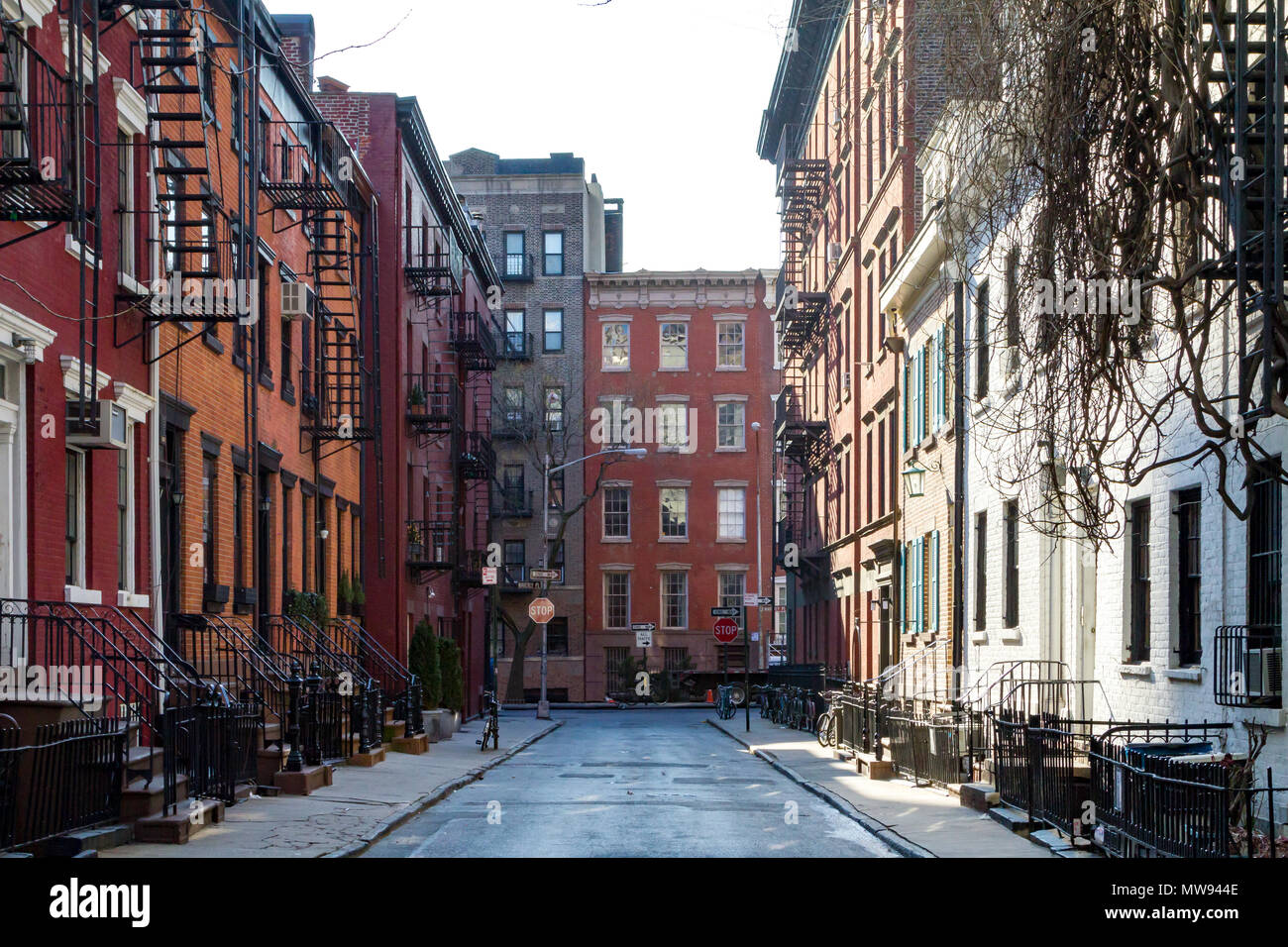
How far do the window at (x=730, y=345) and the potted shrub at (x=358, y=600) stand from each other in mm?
34697

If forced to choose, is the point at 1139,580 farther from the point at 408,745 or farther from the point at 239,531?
the point at 408,745

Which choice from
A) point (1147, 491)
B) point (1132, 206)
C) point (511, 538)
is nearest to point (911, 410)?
point (1147, 491)

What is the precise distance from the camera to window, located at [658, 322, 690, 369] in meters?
67.2

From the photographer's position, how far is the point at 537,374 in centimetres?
6669

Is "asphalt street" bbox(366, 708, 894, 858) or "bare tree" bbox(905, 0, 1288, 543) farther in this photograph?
"asphalt street" bbox(366, 708, 894, 858)

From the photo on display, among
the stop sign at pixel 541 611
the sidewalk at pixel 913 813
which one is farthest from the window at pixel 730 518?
the sidewalk at pixel 913 813

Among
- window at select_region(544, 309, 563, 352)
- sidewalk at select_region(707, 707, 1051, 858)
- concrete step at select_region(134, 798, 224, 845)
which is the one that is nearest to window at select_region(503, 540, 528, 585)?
window at select_region(544, 309, 563, 352)

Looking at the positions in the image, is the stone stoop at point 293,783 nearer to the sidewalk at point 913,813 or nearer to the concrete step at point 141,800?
the concrete step at point 141,800

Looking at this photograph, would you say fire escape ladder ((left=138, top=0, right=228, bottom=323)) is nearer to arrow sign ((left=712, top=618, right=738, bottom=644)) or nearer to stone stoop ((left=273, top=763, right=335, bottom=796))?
stone stoop ((left=273, top=763, right=335, bottom=796))

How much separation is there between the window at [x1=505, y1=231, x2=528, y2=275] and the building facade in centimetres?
4

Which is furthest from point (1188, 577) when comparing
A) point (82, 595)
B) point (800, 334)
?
point (800, 334)

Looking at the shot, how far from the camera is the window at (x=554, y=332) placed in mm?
67125

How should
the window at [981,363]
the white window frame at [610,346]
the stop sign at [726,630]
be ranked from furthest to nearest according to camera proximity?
1. the white window frame at [610,346]
2. the stop sign at [726,630]
3. the window at [981,363]

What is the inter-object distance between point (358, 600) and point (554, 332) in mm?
35777
